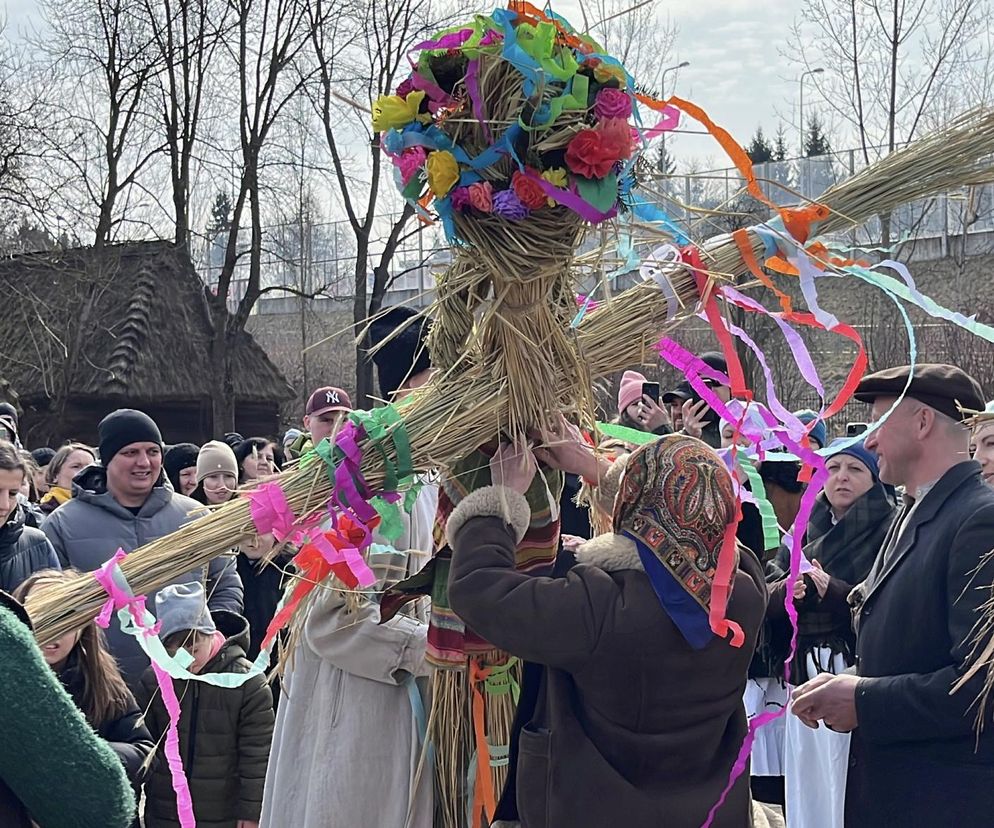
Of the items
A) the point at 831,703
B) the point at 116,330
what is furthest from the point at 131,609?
the point at 116,330

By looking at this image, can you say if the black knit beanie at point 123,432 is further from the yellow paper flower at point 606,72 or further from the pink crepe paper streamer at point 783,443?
the yellow paper flower at point 606,72

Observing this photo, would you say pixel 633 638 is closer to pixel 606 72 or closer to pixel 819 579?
pixel 606 72

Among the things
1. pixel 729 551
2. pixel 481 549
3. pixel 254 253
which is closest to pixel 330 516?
pixel 481 549

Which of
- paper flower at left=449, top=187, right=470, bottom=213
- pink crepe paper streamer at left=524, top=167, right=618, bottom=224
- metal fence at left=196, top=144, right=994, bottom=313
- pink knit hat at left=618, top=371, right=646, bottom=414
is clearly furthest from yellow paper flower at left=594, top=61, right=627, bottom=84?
metal fence at left=196, top=144, right=994, bottom=313

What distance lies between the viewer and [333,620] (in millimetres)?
3055

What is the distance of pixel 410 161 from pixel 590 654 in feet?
3.58

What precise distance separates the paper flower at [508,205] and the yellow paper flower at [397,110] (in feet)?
0.87

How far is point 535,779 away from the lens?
8.37 ft

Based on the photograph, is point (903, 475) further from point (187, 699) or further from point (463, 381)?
point (187, 699)

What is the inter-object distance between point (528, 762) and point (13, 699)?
119cm

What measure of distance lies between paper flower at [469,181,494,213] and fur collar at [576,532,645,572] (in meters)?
0.73

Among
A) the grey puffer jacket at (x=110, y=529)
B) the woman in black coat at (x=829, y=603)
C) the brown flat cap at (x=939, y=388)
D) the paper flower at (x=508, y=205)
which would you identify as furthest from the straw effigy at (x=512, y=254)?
the grey puffer jacket at (x=110, y=529)

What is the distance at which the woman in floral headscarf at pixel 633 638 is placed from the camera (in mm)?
2424

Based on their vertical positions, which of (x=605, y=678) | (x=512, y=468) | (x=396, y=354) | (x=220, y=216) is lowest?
(x=605, y=678)
